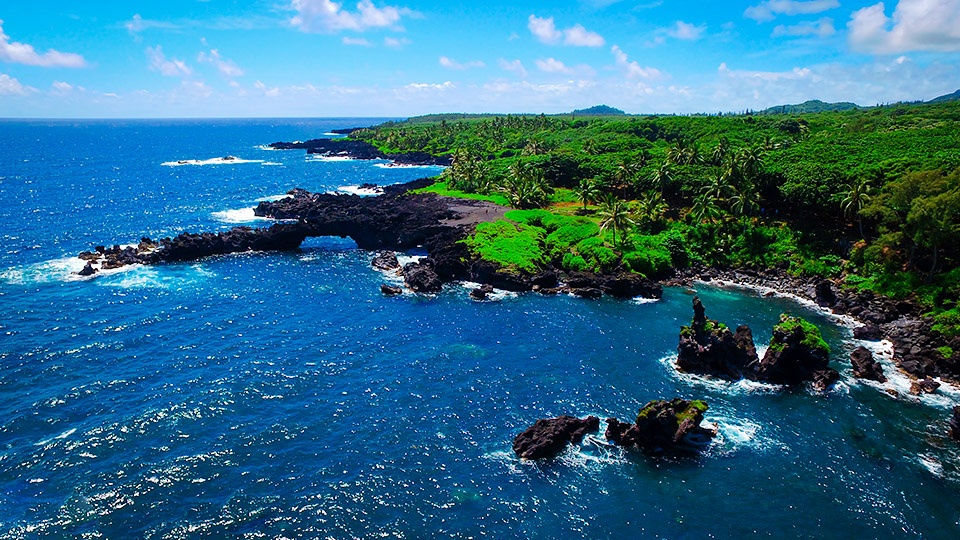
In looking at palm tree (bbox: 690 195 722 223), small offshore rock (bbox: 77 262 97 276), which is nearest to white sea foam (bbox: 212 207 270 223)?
small offshore rock (bbox: 77 262 97 276)


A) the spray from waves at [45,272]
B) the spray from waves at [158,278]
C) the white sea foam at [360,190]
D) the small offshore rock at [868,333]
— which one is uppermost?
the white sea foam at [360,190]

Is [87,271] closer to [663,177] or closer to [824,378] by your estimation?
[824,378]

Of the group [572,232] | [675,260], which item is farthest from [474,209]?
[675,260]

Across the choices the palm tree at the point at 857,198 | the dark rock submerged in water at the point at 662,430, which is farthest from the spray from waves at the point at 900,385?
the palm tree at the point at 857,198

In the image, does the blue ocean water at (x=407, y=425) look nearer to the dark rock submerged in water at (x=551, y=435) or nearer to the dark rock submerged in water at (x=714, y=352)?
the dark rock submerged in water at (x=551, y=435)

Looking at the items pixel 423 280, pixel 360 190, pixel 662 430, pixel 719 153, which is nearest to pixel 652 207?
pixel 719 153
